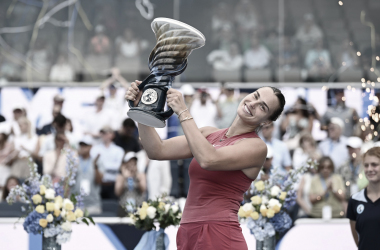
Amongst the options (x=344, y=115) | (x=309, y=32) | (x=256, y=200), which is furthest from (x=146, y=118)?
(x=309, y=32)

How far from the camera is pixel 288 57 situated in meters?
7.71

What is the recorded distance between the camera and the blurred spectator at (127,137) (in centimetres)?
601

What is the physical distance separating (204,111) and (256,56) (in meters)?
1.67

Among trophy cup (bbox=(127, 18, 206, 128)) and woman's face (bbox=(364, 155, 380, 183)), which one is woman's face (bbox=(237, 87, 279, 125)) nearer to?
trophy cup (bbox=(127, 18, 206, 128))

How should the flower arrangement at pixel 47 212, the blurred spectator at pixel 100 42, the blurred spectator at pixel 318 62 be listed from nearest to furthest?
the flower arrangement at pixel 47 212, the blurred spectator at pixel 318 62, the blurred spectator at pixel 100 42

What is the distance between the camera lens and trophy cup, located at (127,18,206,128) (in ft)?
6.50

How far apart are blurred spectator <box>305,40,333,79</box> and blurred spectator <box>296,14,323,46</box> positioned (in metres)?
0.08

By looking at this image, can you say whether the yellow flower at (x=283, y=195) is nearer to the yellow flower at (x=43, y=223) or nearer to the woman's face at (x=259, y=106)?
the woman's face at (x=259, y=106)

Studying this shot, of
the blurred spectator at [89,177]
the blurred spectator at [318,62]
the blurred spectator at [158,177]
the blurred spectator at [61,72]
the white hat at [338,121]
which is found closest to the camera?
the blurred spectator at [89,177]

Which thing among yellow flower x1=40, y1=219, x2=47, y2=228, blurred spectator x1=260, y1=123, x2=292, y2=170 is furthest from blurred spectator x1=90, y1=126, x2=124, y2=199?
yellow flower x1=40, y1=219, x2=47, y2=228

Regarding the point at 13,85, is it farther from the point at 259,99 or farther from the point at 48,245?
the point at 259,99

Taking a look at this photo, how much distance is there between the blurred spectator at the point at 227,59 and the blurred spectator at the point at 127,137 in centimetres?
196

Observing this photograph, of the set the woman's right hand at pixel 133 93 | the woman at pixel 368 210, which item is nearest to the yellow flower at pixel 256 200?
the woman at pixel 368 210

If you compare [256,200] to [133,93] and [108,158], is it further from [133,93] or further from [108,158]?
[108,158]
